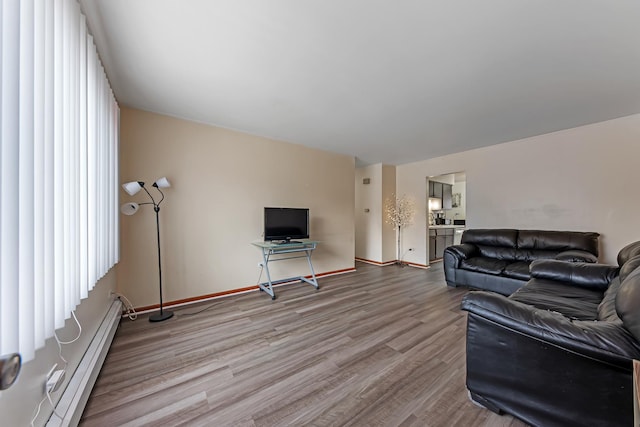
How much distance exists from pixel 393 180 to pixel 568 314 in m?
4.55

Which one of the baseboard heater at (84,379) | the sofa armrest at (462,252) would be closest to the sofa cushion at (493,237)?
the sofa armrest at (462,252)

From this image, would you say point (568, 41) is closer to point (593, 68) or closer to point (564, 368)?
point (593, 68)

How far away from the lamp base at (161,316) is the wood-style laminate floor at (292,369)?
0.06m

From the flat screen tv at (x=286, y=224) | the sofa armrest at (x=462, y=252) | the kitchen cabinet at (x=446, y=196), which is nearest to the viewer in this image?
the flat screen tv at (x=286, y=224)

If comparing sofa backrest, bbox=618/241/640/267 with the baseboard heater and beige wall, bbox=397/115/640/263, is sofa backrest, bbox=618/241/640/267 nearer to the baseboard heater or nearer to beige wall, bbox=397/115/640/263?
beige wall, bbox=397/115/640/263

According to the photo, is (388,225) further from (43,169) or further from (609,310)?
(43,169)

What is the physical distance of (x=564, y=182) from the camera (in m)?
3.51

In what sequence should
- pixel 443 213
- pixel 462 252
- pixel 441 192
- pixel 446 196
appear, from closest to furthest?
pixel 462 252, pixel 441 192, pixel 446 196, pixel 443 213

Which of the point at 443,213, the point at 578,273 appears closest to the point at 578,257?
the point at 578,273

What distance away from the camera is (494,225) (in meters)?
4.28

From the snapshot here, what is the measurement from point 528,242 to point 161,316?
545cm

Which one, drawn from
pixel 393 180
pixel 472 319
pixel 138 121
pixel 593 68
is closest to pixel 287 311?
pixel 472 319

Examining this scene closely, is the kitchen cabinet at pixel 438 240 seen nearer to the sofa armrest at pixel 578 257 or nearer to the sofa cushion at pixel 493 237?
the sofa cushion at pixel 493 237

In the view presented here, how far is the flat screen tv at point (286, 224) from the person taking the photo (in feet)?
11.9
